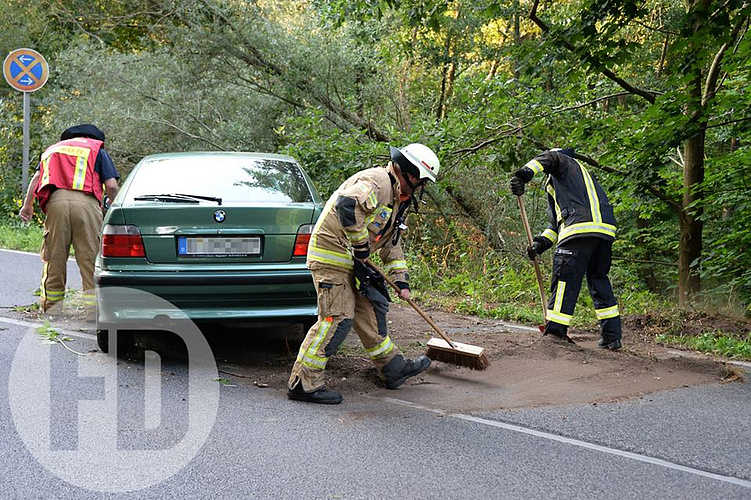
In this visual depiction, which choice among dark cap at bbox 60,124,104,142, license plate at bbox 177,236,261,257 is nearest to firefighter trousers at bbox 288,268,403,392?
license plate at bbox 177,236,261,257

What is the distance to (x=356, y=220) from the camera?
4.46 metres

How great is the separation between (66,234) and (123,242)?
1.81 meters

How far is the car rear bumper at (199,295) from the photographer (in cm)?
514

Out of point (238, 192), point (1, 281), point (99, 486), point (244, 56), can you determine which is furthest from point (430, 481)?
point (244, 56)

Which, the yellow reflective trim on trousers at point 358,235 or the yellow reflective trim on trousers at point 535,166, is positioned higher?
the yellow reflective trim on trousers at point 535,166

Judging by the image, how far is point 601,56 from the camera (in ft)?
24.8

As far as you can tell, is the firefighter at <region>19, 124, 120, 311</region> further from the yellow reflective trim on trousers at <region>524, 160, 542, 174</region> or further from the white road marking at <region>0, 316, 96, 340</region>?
the yellow reflective trim on trousers at <region>524, 160, 542, 174</region>

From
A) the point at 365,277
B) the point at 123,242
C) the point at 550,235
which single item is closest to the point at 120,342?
the point at 123,242

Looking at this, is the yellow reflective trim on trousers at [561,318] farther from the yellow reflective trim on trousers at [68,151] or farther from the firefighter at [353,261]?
the yellow reflective trim on trousers at [68,151]

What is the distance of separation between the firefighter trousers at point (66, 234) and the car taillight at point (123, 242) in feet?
5.37

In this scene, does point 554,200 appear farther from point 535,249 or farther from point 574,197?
point 535,249

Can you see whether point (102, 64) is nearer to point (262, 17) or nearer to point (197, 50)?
A: point (197, 50)

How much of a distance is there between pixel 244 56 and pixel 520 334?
8.53 meters

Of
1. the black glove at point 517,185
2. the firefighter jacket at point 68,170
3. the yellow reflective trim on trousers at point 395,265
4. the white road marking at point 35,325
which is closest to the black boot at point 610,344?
the black glove at point 517,185
